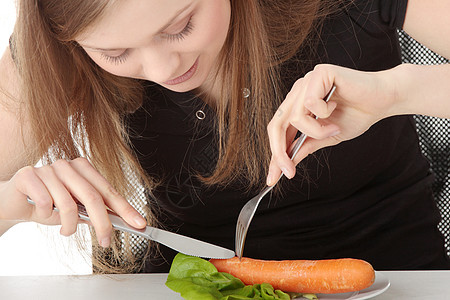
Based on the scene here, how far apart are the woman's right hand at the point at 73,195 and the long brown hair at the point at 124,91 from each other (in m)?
0.23

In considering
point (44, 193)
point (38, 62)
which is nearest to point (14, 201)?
point (44, 193)

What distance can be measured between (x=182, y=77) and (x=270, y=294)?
1.37 ft

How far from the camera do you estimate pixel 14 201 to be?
1.12 m

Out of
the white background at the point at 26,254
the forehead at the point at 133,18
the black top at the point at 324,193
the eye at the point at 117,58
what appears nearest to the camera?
the forehead at the point at 133,18

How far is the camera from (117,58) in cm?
108

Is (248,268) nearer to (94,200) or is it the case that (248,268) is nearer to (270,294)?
(270,294)

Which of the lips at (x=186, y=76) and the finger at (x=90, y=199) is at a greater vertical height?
the lips at (x=186, y=76)

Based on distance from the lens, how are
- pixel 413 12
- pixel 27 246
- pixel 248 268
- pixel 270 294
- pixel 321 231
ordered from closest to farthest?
pixel 270 294
pixel 248 268
pixel 413 12
pixel 321 231
pixel 27 246

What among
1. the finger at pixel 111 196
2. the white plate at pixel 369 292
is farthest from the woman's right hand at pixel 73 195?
the white plate at pixel 369 292

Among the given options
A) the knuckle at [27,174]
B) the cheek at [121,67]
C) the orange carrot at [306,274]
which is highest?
the cheek at [121,67]

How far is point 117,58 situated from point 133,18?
0.13 meters

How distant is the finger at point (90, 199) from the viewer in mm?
1024

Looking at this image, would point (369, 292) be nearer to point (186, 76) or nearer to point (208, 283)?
point (208, 283)

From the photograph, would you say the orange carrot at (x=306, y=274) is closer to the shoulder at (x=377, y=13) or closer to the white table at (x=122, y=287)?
the white table at (x=122, y=287)
